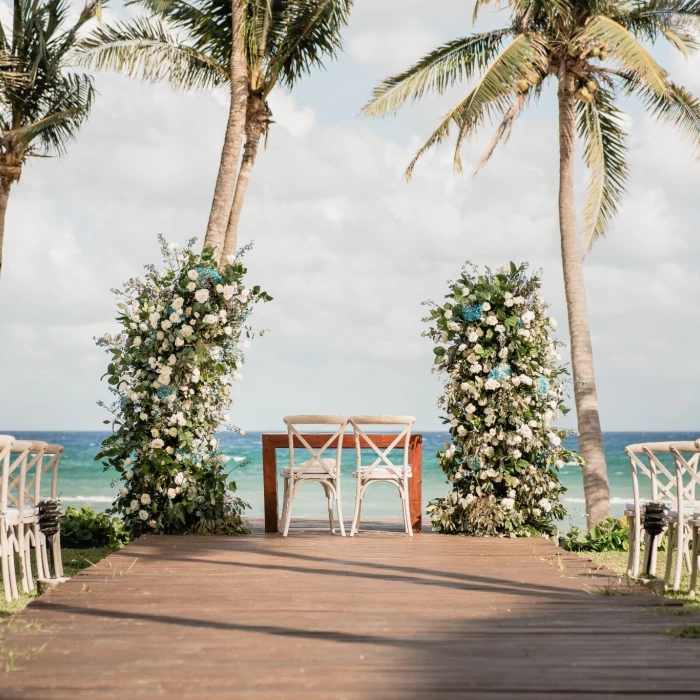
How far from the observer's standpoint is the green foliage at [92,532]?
8336 mm

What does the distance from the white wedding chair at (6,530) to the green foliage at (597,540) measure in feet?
17.0

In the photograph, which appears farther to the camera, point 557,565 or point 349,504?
point 349,504

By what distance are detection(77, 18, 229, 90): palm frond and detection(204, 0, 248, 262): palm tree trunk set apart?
4.62ft

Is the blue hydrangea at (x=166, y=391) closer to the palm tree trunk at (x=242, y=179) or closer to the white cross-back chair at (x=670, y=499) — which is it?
the white cross-back chair at (x=670, y=499)

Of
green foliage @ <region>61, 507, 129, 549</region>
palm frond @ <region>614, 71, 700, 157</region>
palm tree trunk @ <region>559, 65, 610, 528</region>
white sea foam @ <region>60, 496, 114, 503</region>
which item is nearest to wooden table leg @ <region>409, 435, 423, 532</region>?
palm tree trunk @ <region>559, 65, 610, 528</region>

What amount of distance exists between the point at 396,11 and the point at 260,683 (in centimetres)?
1414

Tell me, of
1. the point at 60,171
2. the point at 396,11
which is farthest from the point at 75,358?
the point at 396,11

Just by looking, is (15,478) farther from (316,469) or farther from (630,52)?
(630,52)

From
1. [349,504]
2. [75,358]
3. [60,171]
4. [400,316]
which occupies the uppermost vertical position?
[60,171]

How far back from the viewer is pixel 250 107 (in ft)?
38.7

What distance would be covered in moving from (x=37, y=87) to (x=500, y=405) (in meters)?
8.91

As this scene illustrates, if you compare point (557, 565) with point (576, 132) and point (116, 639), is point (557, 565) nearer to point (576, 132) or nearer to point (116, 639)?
point (116, 639)

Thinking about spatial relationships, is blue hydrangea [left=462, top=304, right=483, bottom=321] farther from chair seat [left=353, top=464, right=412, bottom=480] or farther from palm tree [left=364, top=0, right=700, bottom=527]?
palm tree [left=364, top=0, right=700, bottom=527]

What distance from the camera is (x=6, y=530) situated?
518 centimetres
